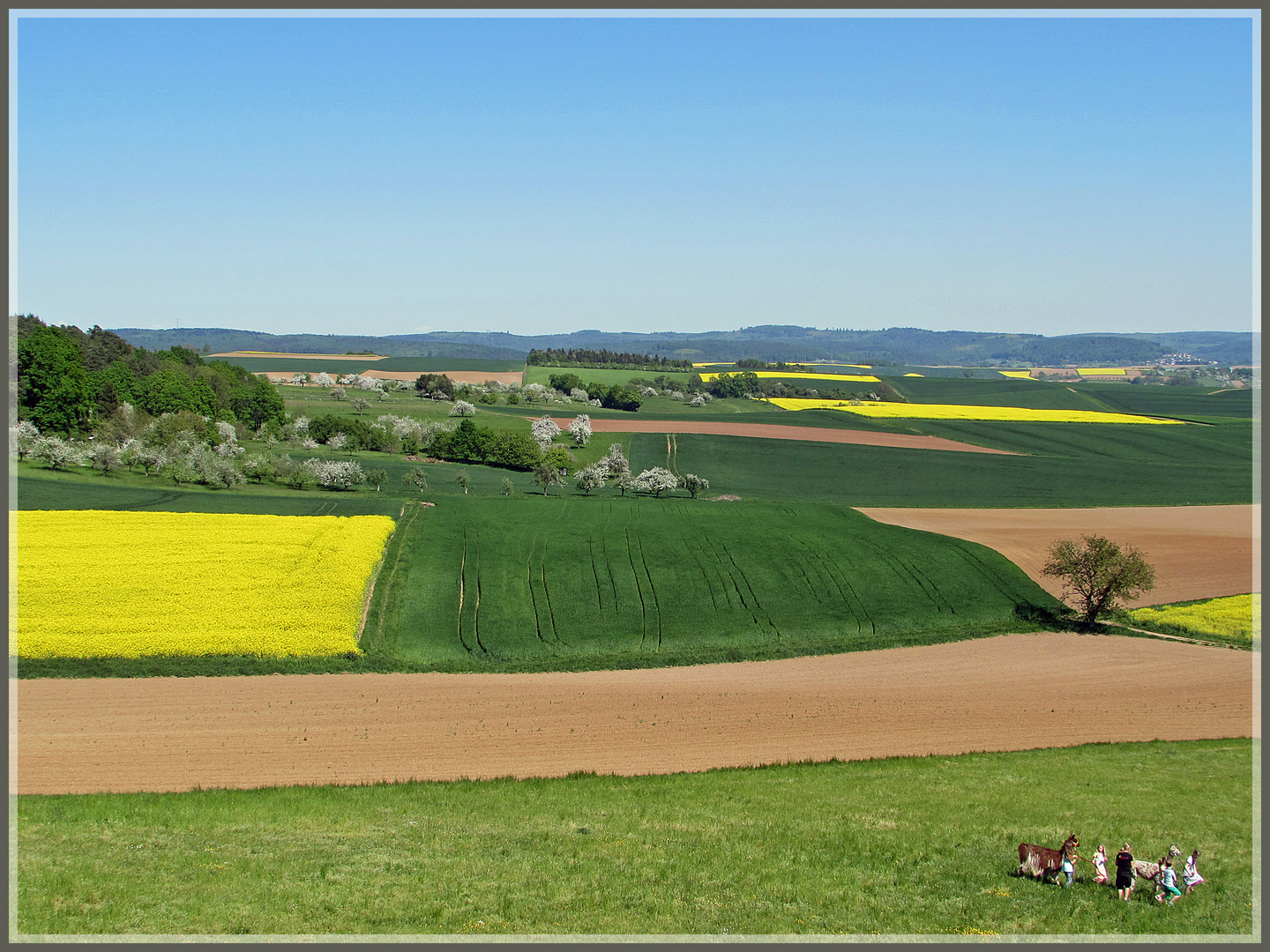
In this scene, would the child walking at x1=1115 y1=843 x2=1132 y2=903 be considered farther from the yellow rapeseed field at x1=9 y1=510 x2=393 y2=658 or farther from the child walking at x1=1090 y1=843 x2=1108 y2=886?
the yellow rapeseed field at x1=9 y1=510 x2=393 y2=658

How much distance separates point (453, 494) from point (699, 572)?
25.2 meters

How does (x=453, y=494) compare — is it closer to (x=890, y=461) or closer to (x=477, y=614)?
(x=477, y=614)

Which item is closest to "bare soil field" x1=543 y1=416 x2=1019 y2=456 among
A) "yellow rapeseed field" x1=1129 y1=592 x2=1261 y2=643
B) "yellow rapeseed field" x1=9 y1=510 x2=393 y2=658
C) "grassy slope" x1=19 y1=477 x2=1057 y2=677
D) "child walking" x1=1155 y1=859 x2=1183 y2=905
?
"grassy slope" x1=19 y1=477 x2=1057 y2=677

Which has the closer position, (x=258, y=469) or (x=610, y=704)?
(x=610, y=704)

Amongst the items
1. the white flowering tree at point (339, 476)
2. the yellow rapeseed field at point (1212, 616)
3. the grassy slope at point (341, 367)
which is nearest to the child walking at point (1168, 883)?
the yellow rapeseed field at point (1212, 616)

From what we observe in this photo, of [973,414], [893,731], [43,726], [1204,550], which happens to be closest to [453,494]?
[43,726]

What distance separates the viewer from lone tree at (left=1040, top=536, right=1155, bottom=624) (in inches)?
1630

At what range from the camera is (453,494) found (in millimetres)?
63844

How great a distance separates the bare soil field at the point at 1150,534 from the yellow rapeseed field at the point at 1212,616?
4.31 feet

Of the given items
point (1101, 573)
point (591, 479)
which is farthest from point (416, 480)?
point (1101, 573)

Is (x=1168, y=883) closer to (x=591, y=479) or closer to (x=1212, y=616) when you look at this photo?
(x=1212, y=616)

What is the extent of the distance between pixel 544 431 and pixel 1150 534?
57310 millimetres

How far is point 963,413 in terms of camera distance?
133000 millimetres

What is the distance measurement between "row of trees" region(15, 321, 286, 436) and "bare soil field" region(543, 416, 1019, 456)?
3632 centimetres
